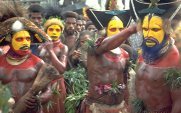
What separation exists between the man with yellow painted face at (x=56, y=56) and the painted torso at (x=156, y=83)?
90.3 inches

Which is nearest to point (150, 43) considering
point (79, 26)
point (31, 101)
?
point (31, 101)

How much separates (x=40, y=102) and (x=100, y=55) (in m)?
1.16

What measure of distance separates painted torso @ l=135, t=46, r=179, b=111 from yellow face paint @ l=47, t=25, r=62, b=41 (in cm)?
337

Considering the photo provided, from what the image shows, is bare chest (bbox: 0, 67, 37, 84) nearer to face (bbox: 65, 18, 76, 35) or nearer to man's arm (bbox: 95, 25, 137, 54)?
man's arm (bbox: 95, 25, 137, 54)

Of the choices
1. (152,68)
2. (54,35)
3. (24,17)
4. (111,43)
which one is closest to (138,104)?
(152,68)

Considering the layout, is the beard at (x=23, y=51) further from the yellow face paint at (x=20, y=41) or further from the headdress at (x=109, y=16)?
the headdress at (x=109, y=16)

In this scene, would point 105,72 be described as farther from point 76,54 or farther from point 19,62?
point 76,54

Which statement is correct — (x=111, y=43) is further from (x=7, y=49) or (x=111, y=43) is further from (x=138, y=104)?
(x=7, y=49)

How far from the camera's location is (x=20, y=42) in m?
6.68

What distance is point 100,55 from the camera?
7.11 metres

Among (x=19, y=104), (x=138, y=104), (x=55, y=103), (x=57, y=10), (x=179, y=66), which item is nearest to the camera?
(x=179, y=66)

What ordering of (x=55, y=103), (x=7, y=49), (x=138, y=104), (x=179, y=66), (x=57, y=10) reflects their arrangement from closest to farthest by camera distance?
(x=179, y=66)
(x=138, y=104)
(x=7, y=49)
(x=55, y=103)
(x=57, y=10)

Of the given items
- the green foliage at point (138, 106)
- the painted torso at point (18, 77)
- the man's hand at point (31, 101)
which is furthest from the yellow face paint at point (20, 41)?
the green foliage at point (138, 106)

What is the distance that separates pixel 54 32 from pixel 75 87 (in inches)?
41.6
